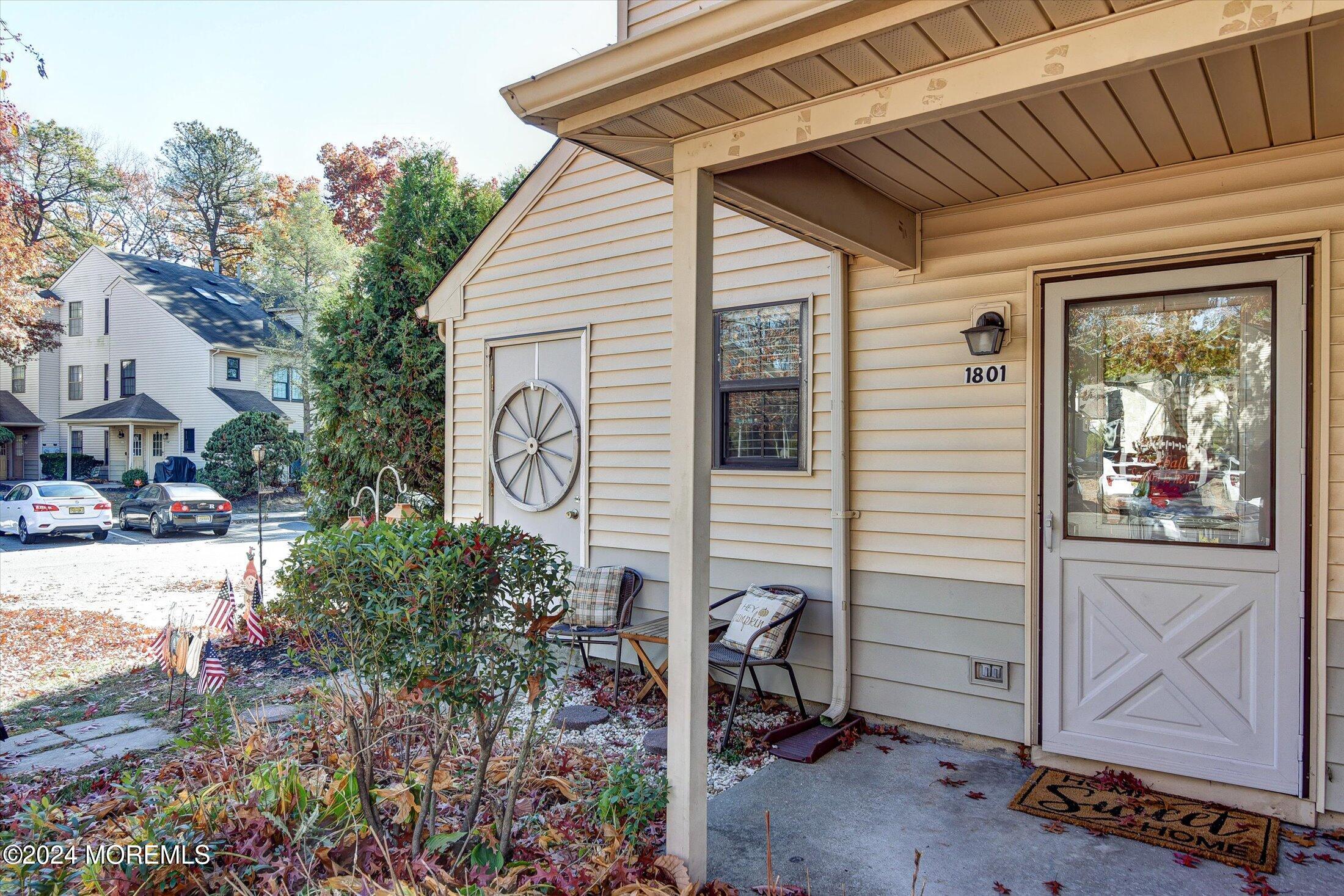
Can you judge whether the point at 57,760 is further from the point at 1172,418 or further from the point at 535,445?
the point at 1172,418

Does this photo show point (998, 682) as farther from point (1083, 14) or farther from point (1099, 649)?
point (1083, 14)

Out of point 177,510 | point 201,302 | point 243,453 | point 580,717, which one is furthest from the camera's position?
point 201,302

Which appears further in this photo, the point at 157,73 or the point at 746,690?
the point at 157,73

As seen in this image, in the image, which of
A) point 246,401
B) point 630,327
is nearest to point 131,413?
point 246,401

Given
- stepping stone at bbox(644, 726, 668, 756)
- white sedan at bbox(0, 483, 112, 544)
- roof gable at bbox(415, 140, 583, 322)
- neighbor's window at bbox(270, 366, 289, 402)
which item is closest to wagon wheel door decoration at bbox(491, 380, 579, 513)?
roof gable at bbox(415, 140, 583, 322)

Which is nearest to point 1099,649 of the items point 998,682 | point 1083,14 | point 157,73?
point 998,682

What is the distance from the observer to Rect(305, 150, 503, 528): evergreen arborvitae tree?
8805 mm

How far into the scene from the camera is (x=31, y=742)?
404 centimetres

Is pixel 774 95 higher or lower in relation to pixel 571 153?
lower

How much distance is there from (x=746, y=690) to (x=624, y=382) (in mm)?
2069

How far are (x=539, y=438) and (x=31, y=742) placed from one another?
10.9 ft

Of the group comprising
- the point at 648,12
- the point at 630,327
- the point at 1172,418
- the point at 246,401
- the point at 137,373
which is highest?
the point at 648,12

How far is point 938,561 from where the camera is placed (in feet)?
12.5

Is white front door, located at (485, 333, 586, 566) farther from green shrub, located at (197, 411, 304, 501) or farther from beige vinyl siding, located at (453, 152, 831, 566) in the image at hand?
green shrub, located at (197, 411, 304, 501)
